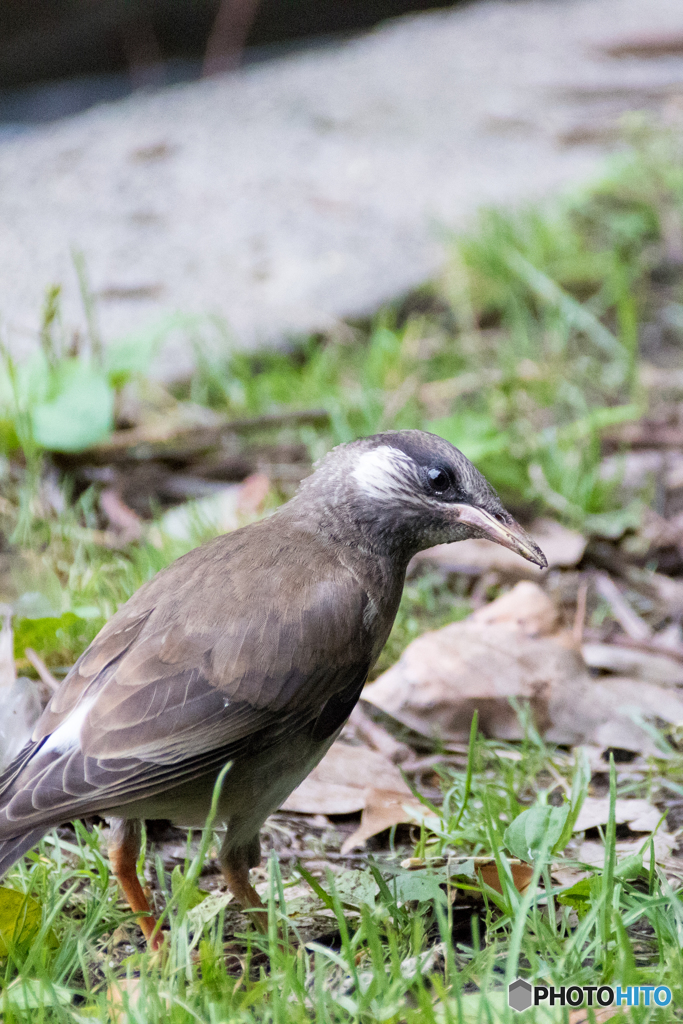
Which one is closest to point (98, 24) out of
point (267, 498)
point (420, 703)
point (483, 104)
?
point (483, 104)

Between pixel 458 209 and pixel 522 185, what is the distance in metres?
0.61

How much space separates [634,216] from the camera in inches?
267

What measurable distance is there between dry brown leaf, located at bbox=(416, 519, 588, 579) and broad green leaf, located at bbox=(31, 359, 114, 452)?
1.38 m

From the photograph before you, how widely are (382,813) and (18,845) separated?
101 centimetres

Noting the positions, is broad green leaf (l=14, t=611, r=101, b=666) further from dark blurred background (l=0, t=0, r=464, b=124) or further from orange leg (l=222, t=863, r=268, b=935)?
dark blurred background (l=0, t=0, r=464, b=124)

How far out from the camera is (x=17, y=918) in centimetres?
251

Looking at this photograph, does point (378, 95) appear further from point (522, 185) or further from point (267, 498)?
point (267, 498)

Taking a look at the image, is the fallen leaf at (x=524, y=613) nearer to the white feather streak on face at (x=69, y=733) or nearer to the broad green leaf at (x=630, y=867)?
the broad green leaf at (x=630, y=867)

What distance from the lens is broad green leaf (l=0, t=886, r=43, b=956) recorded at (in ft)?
8.18

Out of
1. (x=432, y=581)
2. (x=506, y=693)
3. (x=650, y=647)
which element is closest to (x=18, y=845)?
(x=506, y=693)

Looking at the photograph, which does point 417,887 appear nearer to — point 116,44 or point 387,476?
point 387,476

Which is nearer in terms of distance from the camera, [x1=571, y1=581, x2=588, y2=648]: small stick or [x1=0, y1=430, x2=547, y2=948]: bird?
[x1=0, y1=430, x2=547, y2=948]: bird

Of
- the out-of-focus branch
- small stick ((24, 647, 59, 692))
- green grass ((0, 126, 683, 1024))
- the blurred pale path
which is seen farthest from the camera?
the out-of-focus branch

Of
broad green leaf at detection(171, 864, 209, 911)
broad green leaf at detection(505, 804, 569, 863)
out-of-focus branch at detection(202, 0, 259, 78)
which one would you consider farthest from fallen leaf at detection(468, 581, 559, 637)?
out-of-focus branch at detection(202, 0, 259, 78)
